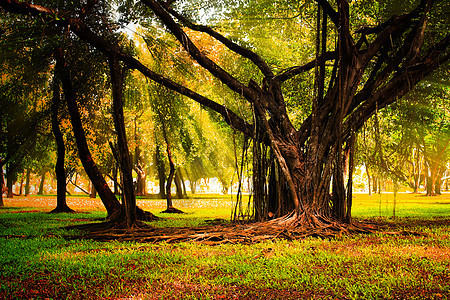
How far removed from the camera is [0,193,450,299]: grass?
3.04 metres

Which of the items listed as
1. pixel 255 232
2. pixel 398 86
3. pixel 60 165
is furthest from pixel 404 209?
pixel 60 165

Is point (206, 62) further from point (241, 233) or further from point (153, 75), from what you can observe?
point (241, 233)

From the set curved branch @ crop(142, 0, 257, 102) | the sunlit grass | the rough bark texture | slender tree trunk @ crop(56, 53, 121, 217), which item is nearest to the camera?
the rough bark texture

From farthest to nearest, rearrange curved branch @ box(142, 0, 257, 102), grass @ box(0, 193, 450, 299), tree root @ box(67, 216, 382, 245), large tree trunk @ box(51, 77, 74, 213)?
large tree trunk @ box(51, 77, 74, 213), curved branch @ box(142, 0, 257, 102), tree root @ box(67, 216, 382, 245), grass @ box(0, 193, 450, 299)

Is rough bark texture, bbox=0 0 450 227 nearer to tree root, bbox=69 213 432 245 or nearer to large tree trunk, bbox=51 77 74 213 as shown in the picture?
tree root, bbox=69 213 432 245

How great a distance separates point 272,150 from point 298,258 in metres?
3.24

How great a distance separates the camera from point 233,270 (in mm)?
3773

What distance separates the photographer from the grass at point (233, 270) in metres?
3.04

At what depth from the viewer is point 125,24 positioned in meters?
8.98

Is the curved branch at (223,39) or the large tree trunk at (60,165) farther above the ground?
the curved branch at (223,39)

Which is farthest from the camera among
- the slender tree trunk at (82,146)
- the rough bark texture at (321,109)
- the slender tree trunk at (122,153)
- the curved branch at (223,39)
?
the slender tree trunk at (82,146)

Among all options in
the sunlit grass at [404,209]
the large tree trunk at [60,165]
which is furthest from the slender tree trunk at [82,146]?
the sunlit grass at [404,209]

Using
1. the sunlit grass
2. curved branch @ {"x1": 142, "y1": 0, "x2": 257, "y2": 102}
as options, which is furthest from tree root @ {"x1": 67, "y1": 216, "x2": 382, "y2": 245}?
curved branch @ {"x1": 142, "y1": 0, "x2": 257, "y2": 102}

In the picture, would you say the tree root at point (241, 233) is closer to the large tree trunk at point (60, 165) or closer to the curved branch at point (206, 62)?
the curved branch at point (206, 62)
